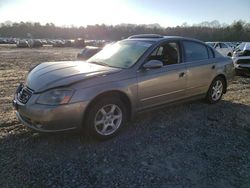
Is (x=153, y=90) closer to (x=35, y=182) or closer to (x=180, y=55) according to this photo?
(x=180, y=55)

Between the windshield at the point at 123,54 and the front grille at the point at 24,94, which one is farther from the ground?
the windshield at the point at 123,54

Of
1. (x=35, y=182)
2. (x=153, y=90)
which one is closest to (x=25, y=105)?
Answer: (x=35, y=182)

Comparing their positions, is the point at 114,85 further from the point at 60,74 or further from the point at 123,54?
the point at 123,54

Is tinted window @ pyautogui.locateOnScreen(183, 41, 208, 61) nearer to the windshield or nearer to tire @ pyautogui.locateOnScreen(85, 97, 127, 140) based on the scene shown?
the windshield

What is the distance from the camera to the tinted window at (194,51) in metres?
5.44

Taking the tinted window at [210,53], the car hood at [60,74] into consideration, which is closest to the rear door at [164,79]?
the car hood at [60,74]

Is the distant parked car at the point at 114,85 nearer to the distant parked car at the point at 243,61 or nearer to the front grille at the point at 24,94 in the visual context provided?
the front grille at the point at 24,94

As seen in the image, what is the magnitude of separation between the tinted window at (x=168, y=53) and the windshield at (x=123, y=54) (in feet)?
0.76

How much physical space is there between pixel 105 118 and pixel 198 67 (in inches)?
96.8

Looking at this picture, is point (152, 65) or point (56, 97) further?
point (152, 65)

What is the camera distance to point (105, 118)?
421 centimetres

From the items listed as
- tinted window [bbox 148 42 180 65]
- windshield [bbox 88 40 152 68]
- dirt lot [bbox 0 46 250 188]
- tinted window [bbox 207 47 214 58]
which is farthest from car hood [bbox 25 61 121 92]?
tinted window [bbox 207 47 214 58]

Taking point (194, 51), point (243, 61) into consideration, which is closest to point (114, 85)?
point (194, 51)

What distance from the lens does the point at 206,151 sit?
13.3 feet
